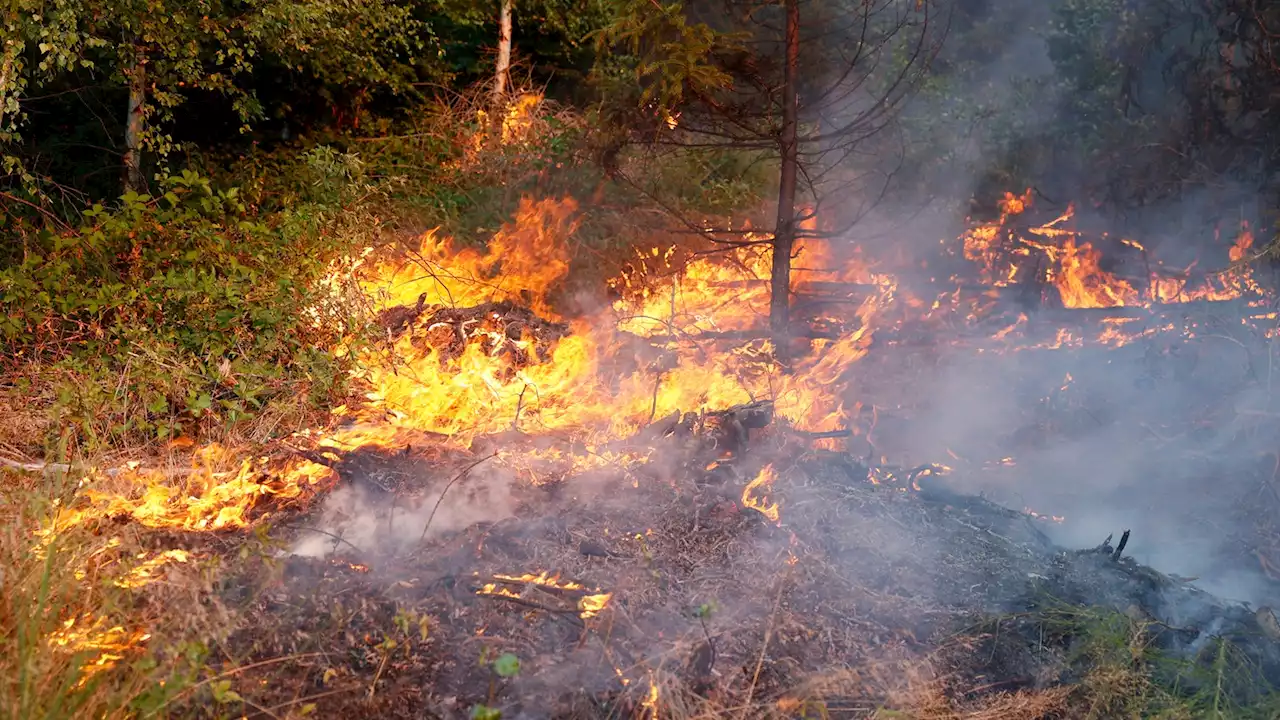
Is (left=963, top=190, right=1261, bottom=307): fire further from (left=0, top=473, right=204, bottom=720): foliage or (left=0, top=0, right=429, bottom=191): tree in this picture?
(left=0, top=473, right=204, bottom=720): foliage

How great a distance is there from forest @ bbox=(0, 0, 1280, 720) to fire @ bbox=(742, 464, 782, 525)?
0.02 meters

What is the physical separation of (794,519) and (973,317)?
3362mm

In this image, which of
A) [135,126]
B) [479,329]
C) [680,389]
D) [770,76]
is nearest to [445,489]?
[680,389]

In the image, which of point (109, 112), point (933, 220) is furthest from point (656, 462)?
point (109, 112)

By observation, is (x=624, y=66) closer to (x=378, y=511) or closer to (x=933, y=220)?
(x=933, y=220)

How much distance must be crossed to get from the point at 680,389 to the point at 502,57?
678 cm

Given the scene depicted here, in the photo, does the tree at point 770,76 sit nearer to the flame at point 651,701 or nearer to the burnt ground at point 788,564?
the burnt ground at point 788,564

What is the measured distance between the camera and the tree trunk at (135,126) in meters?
8.34

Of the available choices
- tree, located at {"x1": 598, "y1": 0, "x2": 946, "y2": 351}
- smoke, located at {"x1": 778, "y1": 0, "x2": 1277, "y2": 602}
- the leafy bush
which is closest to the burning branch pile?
smoke, located at {"x1": 778, "y1": 0, "x2": 1277, "y2": 602}

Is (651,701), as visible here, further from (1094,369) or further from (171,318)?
(1094,369)

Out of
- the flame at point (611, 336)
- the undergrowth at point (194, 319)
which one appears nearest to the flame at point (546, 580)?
the flame at point (611, 336)

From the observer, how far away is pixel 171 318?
679 cm

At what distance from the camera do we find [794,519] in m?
5.34

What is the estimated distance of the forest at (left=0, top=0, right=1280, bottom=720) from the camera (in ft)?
13.1
